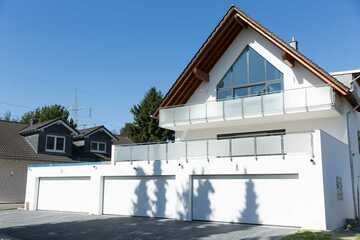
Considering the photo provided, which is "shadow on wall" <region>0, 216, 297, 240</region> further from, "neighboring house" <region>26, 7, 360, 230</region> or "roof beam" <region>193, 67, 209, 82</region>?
"roof beam" <region>193, 67, 209, 82</region>

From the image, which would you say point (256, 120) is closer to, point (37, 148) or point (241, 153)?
point (241, 153)

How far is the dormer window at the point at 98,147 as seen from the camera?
39375 millimetres

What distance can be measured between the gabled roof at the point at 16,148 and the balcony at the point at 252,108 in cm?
1472

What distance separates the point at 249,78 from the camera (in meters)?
21.8

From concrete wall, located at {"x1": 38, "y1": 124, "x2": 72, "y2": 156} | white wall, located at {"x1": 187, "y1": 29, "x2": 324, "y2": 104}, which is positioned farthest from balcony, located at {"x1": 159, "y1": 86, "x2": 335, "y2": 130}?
concrete wall, located at {"x1": 38, "y1": 124, "x2": 72, "y2": 156}

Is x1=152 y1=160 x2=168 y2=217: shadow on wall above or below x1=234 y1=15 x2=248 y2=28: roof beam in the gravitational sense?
below

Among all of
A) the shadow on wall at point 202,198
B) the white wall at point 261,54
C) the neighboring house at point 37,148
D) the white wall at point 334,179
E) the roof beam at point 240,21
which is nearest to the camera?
the white wall at point 334,179

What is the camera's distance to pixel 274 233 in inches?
566

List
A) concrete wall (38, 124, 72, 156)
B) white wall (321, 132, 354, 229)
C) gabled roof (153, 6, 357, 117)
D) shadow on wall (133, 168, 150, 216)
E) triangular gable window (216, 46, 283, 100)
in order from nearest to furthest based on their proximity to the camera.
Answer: white wall (321, 132, 354, 229)
gabled roof (153, 6, 357, 117)
shadow on wall (133, 168, 150, 216)
triangular gable window (216, 46, 283, 100)
concrete wall (38, 124, 72, 156)

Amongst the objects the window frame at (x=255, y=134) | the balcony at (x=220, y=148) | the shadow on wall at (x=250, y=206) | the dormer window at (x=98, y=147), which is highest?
the dormer window at (x=98, y=147)

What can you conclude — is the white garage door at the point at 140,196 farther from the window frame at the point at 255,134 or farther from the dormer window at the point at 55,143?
the dormer window at the point at 55,143

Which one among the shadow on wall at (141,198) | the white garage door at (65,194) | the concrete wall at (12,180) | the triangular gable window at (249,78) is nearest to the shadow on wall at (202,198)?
the shadow on wall at (141,198)

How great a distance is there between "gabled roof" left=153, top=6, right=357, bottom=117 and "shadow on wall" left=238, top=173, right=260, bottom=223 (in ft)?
20.7

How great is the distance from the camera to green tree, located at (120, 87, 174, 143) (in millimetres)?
41781
